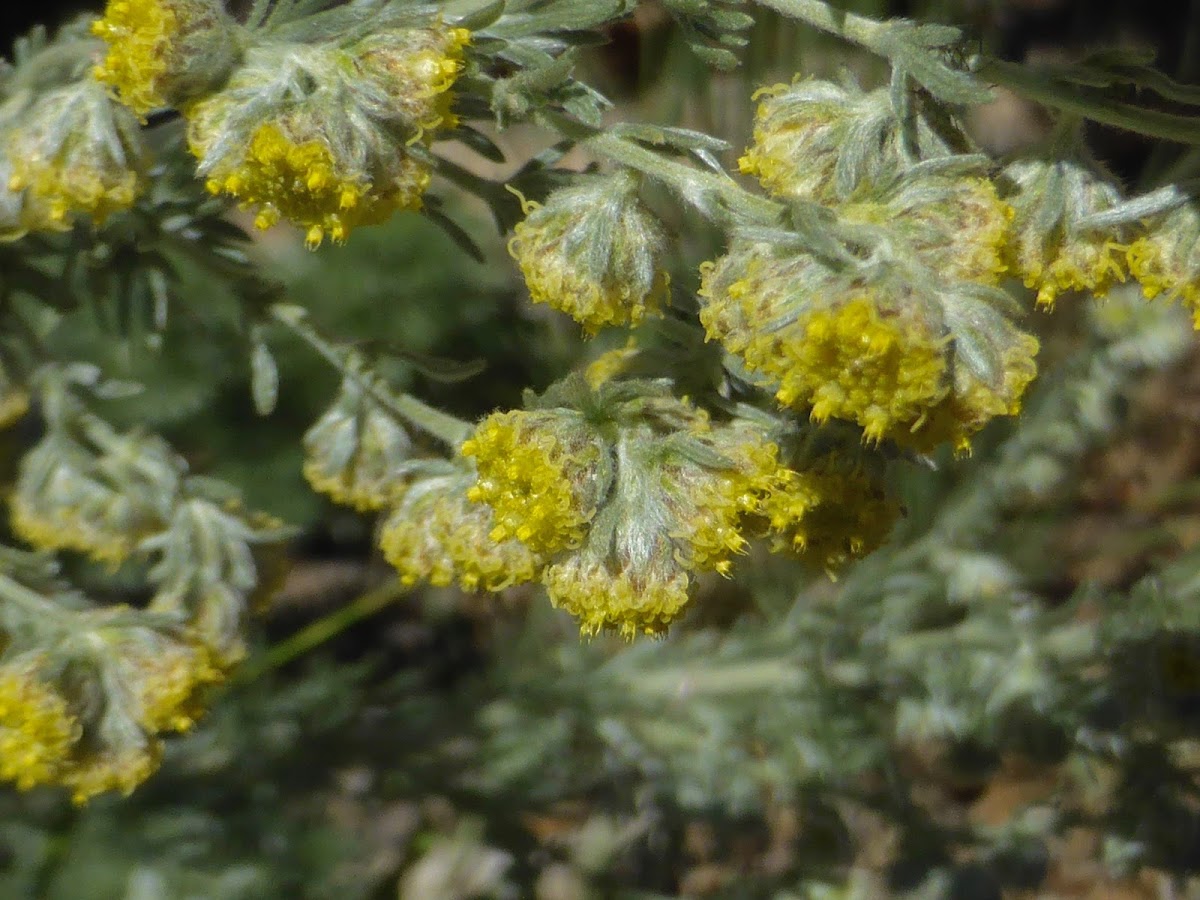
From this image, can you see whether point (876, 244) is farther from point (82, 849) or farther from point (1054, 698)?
point (82, 849)

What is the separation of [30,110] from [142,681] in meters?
1.07

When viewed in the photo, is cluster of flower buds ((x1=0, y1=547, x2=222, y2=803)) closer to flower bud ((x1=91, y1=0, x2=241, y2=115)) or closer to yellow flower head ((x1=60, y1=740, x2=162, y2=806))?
yellow flower head ((x1=60, y1=740, x2=162, y2=806))

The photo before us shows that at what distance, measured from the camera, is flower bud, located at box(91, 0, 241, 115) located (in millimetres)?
1884

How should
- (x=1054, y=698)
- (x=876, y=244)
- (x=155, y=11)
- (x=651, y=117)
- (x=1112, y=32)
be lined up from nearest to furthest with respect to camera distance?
(x=876, y=244), (x=155, y=11), (x=1054, y=698), (x=651, y=117), (x=1112, y=32)

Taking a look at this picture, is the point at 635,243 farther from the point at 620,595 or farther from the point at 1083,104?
the point at 1083,104

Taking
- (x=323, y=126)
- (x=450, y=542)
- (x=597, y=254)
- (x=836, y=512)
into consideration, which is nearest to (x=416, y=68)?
(x=323, y=126)

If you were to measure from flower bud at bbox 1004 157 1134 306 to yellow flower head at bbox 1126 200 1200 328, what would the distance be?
3 centimetres

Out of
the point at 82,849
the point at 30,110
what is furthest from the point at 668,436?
the point at 82,849

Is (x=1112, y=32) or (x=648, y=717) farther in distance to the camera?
(x=1112, y=32)

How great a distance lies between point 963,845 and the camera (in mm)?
3375

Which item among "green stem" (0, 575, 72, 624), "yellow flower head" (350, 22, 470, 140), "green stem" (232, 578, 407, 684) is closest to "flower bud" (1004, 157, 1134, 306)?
"yellow flower head" (350, 22, 470, 140)

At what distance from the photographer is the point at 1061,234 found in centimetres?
191

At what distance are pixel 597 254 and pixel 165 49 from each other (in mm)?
741

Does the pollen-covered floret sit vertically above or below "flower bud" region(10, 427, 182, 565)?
below
